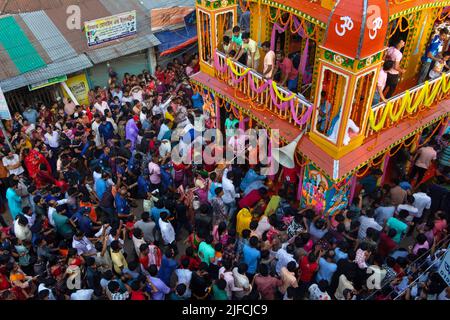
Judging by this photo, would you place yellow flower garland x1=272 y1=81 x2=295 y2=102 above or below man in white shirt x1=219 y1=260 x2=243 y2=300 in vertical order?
above

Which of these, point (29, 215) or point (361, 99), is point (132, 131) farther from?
point (361, 99)

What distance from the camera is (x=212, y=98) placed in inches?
455

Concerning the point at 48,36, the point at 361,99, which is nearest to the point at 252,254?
the point at 361,99

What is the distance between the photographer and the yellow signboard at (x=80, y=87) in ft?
46.4

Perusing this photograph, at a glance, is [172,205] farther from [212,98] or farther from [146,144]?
[212,98]

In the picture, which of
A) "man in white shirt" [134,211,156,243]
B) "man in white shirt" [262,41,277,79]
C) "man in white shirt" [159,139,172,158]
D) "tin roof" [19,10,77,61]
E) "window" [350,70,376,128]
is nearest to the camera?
"window" [350,70,376,128]

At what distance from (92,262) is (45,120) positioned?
6.77m

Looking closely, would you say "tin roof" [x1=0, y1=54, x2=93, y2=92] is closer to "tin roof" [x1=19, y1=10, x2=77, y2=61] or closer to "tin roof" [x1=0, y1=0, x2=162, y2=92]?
"tin roof" [x1=0, y1=0, x2=162, y2=92]

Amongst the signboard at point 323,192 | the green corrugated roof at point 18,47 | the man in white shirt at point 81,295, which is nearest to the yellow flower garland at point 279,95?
the signboard at point 323,192

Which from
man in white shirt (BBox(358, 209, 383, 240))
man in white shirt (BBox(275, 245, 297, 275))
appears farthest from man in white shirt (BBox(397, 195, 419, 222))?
man in white shirt (BBox(275, 245, 297, 275))

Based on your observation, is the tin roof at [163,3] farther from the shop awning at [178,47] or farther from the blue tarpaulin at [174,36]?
the shop awning at [178,47]

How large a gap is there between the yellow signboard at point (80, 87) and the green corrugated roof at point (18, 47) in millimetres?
1219

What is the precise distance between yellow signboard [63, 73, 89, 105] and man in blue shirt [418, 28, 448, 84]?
35.7ft

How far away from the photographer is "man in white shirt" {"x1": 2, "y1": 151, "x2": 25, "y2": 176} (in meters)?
10.1
